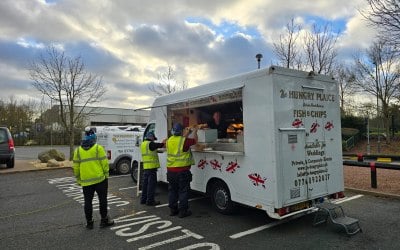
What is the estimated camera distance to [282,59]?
17.2 m

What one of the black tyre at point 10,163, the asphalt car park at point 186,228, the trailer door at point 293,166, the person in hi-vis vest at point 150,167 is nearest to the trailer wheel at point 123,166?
the asphalt car park at point 186,228

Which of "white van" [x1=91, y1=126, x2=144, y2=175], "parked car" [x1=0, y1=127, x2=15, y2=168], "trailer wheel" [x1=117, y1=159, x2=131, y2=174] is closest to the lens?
"white van" [x1=91, y1=126, x2=144, y2=175]

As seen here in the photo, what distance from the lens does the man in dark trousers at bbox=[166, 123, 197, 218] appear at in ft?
20.7

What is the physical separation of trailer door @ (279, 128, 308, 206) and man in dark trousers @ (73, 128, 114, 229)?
3.12m

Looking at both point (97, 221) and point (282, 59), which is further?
point (282, 59)

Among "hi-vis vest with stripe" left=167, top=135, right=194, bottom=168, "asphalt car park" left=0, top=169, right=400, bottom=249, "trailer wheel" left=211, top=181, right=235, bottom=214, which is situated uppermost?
"hi-vis vest with stripe" left=167, top=135, right=194, bottom=168

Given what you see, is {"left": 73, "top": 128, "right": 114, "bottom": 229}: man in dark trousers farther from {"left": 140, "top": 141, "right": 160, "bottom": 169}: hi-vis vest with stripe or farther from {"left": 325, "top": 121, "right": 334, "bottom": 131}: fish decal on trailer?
{"left": 325, "top": 121, "right": 334, "bottom": 131}: fish decal on trailer

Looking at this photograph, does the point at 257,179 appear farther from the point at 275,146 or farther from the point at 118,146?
the point at 118,146

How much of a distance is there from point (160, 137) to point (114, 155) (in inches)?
198

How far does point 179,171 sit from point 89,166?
172 centimetres

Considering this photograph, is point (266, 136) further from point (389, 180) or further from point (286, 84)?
point (389, 180)

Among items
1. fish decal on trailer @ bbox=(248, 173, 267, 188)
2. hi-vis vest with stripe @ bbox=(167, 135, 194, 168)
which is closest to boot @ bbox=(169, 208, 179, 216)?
hi-vis vest with stripe @ bbox=(167, 135, 194, 168)

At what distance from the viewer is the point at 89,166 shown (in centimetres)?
561

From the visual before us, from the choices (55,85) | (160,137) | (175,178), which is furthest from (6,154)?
(175,178)
